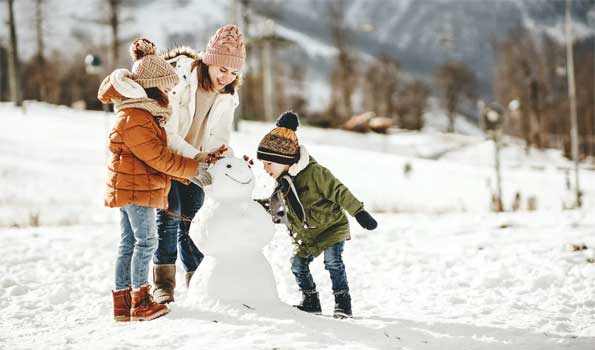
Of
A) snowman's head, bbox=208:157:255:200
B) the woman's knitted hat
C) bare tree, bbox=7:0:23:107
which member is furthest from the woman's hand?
bare tree, bbox=7:0:23:107

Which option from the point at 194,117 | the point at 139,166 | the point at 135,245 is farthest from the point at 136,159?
the point at 194,117

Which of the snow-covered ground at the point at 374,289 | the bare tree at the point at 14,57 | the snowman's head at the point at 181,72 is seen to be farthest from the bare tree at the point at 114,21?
the snowman's head at the point at 181,72

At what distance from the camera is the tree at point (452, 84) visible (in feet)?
149

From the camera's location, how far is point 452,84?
45438 mm

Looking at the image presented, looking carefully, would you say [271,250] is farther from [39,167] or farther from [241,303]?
[39,167]

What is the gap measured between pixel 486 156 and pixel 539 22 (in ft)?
68.8

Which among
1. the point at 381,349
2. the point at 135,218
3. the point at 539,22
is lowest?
the point at 381,349

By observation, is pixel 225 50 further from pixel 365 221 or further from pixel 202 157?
pixel 365 221

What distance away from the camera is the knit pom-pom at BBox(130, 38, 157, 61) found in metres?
3.19

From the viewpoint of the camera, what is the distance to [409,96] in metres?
49.8

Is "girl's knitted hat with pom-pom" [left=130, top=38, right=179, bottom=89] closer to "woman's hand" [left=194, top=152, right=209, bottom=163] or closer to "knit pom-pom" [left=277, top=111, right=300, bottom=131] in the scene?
"woman's hand" [left=194, top=152, right=209, bottom=163]

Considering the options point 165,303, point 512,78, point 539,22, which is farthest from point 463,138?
point 165,303

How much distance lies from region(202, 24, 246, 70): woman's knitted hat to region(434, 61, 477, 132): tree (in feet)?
141

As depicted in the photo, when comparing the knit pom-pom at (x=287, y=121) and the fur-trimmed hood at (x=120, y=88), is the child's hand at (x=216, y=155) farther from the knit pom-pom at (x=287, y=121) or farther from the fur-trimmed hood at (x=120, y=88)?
the fur-trimmed hood at (x=120, y=88)
